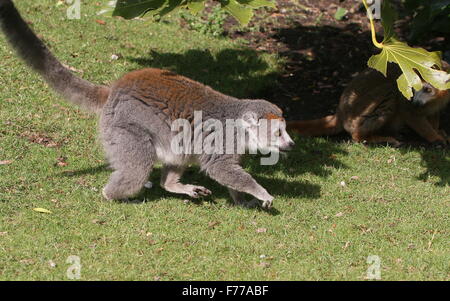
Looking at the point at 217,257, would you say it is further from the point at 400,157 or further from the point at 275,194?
the point at 400,157

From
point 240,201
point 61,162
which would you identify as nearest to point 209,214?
point 240,201

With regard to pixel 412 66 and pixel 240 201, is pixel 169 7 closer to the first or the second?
pixel 240 201

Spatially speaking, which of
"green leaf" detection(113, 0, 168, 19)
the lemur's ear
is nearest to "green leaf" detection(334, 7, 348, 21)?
the lemur's ear

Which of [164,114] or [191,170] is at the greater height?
[164,114]

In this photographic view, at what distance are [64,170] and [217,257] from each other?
2.73 meters

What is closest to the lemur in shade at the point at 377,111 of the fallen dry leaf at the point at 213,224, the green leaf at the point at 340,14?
the fallen dry leaf at the point at 213,224

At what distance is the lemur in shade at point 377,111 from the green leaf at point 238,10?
11.2ft

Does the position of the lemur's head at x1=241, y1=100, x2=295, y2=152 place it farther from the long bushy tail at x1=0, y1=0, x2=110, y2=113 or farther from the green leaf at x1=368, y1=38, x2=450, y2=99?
the long bushy tail at x1=0, y1=0, x2=110, y2=113

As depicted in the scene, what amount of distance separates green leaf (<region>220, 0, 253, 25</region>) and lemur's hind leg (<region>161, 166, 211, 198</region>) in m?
2.01

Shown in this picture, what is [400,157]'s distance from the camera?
30.8 ft

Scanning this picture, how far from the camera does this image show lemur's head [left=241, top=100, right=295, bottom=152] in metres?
7.50

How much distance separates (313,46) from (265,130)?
18.3 ft
